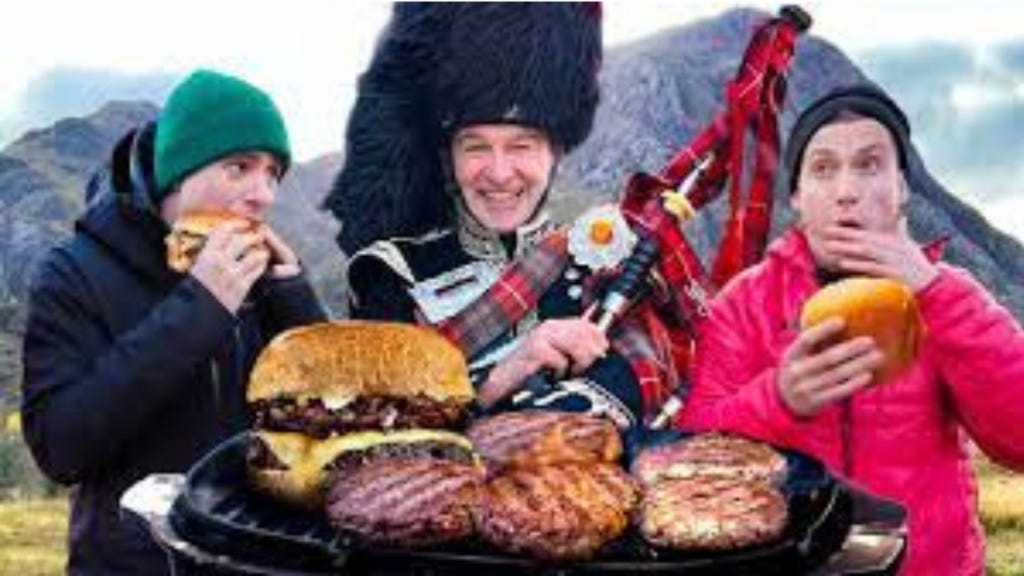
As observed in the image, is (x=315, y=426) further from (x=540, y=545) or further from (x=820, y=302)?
(x=820, y=302)

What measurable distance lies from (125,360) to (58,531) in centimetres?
1629

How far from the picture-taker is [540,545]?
10.6ft

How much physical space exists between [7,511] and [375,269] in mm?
17335

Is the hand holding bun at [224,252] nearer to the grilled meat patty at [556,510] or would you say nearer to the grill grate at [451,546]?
the grill grate at [451,546]

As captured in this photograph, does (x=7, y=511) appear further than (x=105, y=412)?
Yes

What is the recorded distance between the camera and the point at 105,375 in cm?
414

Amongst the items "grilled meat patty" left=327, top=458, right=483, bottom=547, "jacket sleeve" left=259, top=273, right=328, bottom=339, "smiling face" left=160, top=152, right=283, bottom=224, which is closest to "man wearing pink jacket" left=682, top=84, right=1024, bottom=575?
"grilled meat patty" left=327, top=458, right=483, bottom=547

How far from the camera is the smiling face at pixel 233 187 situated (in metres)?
4.55

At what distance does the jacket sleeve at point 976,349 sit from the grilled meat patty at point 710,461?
0.66 metres

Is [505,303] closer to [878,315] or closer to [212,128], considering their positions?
[212,128]

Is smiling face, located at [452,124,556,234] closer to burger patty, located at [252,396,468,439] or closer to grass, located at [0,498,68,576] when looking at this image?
burger patty, located at [252,396,468,439]

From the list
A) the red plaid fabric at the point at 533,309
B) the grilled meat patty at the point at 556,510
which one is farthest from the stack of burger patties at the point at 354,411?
the red plaid fabric at the point at 533,309

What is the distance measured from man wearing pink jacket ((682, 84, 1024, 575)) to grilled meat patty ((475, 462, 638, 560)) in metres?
0.68

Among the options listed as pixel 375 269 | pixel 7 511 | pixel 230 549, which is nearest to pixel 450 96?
pixel 375 269
